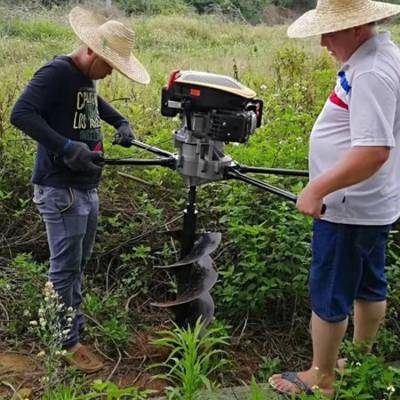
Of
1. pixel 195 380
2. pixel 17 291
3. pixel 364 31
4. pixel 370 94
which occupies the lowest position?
pixel 17 291

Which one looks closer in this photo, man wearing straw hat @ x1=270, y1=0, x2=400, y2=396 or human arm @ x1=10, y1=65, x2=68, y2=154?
man wearing straw hat @ x1=270, y1=0, x2=400, y2=396

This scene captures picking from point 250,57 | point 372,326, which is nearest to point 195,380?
point 372,326

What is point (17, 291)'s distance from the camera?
4.05 metres

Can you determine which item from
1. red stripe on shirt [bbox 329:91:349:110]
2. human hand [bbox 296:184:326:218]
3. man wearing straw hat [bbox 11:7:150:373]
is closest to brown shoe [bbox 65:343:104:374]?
man wearing straw hat [bbox 11:7:150:373]

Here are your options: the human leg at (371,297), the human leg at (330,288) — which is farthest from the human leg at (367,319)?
the human leg at (330,288)

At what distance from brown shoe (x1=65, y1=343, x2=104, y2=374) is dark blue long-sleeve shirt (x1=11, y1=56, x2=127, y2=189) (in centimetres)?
83

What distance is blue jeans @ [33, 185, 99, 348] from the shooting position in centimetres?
328

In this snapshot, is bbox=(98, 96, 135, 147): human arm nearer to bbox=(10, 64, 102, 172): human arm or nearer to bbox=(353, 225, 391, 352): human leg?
bbox=(10, 64, 102, 172): human arm

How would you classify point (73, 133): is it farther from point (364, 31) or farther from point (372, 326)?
point (372, 326)

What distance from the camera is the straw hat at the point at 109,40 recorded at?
3.20 m

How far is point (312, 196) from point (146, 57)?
9.84 metres

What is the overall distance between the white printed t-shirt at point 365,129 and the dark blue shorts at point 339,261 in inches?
2.3

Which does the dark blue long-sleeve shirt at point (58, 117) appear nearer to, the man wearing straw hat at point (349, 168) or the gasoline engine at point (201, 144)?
the gasoline engine at point (201, 144)

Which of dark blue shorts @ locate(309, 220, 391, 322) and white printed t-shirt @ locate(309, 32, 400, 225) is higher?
white printed t-shirt @ locate(309, 32, 400, 225)
